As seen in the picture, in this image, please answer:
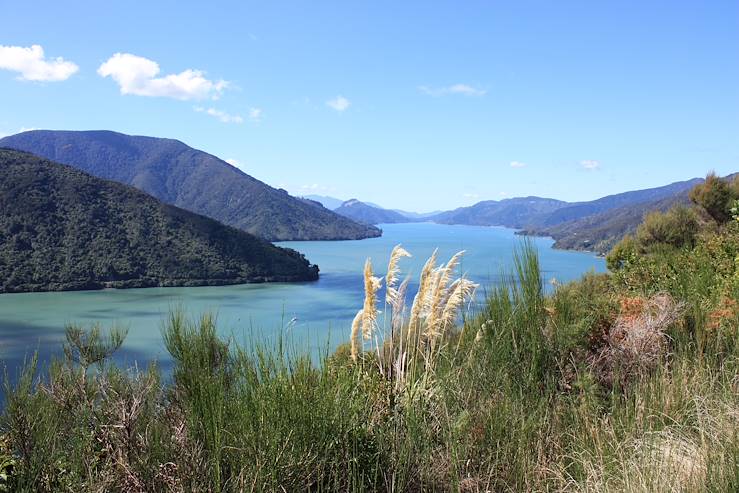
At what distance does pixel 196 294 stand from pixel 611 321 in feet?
160

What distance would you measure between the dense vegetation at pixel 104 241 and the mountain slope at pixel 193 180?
4488 centimetres

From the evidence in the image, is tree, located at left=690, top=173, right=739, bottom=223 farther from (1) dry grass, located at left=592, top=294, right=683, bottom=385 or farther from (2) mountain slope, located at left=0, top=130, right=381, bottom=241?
(2) mountain slope, located at left=0, top=130, right=381, bottom=241

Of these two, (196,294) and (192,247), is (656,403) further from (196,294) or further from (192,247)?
(192,247)

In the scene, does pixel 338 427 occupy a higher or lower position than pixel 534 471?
higher

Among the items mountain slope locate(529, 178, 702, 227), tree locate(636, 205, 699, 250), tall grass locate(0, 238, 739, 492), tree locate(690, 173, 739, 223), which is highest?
mountain slope locate(529, 178, 702, 227)

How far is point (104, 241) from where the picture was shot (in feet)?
172

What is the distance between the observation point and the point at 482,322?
10.0 feet

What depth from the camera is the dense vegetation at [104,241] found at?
48.7 m

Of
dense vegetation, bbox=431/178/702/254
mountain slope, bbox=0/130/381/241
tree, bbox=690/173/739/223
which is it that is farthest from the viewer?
mountain slope, bbox=0/130/381/241

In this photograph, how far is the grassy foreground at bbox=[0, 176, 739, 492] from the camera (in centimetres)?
157

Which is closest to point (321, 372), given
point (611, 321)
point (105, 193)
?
point (611, 321)

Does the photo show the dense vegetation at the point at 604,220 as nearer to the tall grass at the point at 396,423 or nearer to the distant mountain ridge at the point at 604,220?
the distant mountain ridge at the point at 604,220

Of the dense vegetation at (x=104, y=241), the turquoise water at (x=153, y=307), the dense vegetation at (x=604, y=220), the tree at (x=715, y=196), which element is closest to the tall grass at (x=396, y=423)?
the dense vegetation at (x=604, y=220)

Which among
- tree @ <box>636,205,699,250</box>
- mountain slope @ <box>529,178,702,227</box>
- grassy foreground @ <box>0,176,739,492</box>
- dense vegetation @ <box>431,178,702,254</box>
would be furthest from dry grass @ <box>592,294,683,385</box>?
mountain slope @ <box>529,178,702,227</box>
